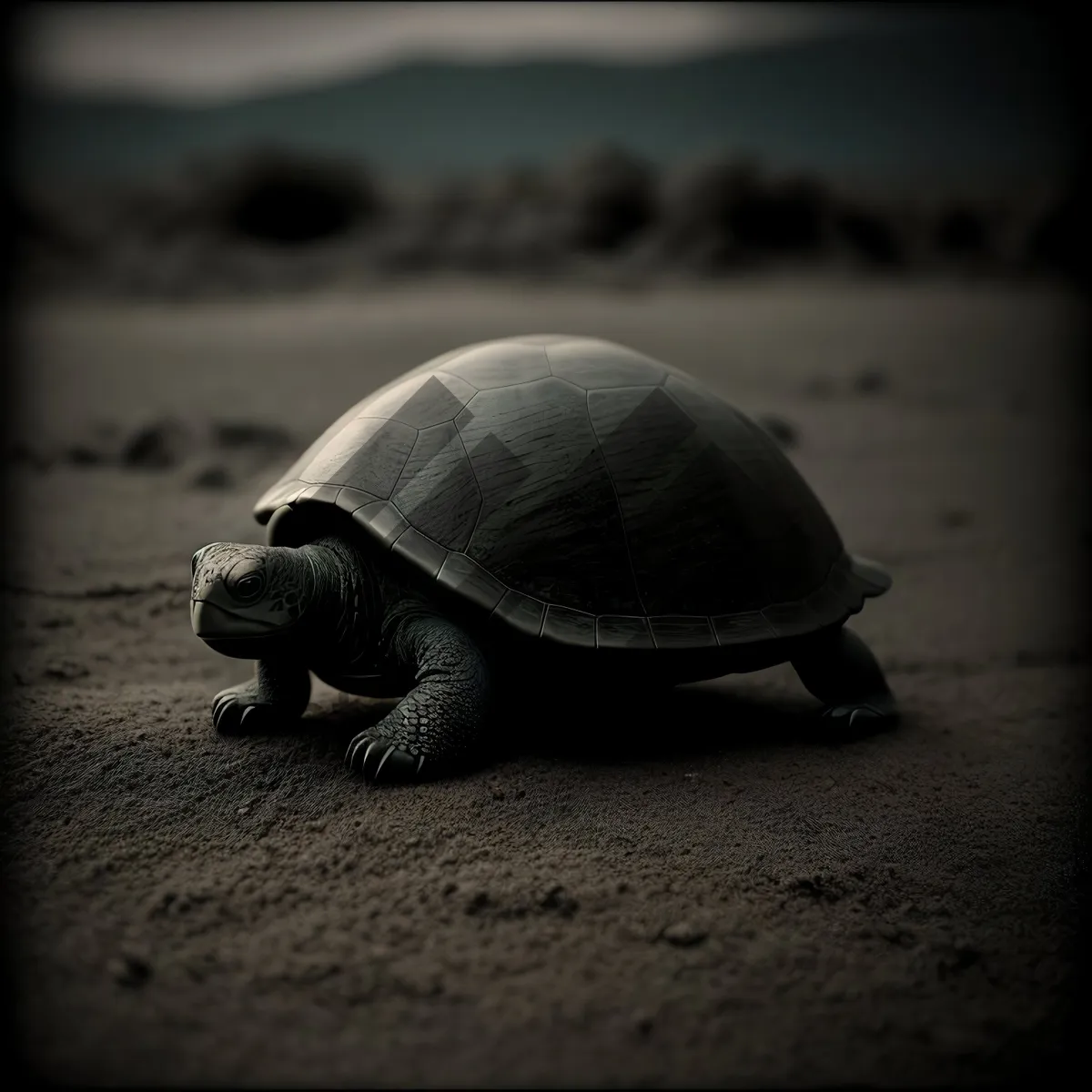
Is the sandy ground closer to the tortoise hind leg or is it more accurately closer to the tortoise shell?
the tortoise hind leg

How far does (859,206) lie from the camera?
14.1 m

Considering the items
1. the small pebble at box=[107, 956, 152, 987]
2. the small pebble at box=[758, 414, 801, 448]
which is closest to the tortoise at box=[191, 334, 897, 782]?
the small pebble at box=[107, 956, 152, 987]

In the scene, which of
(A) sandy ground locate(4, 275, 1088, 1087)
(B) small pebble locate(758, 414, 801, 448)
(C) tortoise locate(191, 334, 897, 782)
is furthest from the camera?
(B) small pebble locate(758, 414, 801, 448)

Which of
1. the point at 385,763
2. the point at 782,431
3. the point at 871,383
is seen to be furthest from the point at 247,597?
the point at 871,383

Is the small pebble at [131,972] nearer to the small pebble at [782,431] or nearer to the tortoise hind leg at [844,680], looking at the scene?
the tortoise hind leg at [844,680]

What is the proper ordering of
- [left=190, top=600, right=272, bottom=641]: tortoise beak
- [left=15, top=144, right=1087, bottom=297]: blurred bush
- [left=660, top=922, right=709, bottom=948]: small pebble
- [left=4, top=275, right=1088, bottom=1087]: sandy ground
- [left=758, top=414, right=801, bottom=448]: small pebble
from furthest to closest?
[left=15, top=144, right=1087, bottom=297]: blurred bush → [left=758, top=414, right=801, bottom=448]: small pebble → [left=190, top=600, right=272, bottom=641]: tortoise beak → [left=660, top=922, right=709, bottom=948]: small pebble → [left=4, top=275, right=1088, bottom=1087]: sandy ground

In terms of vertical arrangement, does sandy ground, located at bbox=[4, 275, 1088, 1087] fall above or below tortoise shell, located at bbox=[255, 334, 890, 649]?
below

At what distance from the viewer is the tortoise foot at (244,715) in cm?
261

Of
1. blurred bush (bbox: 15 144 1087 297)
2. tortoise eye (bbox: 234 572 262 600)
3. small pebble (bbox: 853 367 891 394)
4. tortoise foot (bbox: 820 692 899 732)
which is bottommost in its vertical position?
tortoise foot (bbox: 820 692 899 732)

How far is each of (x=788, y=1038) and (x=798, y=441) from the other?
4.75 metres

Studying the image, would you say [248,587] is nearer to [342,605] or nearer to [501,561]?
[342,605]

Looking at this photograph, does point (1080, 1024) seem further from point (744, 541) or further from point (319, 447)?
point (319, 447)

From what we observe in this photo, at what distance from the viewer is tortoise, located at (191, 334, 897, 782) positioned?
2434mm

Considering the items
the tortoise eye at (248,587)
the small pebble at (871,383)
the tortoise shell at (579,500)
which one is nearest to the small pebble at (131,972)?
the tortoise eye at (248,587)
